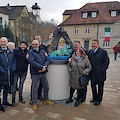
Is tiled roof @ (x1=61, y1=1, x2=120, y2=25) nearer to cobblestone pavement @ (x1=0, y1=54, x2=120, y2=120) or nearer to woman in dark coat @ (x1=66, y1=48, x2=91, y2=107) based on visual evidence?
woman in dark coat @ (x1=66, y1=48, x2=91, y2=107)

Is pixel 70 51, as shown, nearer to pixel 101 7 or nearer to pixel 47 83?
pixel 47 83

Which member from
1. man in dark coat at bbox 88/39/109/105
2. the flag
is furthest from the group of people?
the flag

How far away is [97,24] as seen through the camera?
2641 cm

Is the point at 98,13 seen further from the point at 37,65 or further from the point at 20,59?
the point at 37,65

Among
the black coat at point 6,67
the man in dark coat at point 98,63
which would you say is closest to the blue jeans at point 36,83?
the black coat at point 6,67

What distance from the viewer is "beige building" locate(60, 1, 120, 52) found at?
25.9 m

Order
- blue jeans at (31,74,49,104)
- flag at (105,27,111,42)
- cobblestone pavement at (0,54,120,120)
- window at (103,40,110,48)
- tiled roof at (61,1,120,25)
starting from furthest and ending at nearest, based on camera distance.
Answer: window at (103,40,110,48)
tiled roof at (61,1,120,25)
flag at (105,27,111,42)
blue jeans at (31,74,49,104)
cobblestone pavement at (0,54,120,120)

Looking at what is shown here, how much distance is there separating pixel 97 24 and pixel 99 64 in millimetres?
24609

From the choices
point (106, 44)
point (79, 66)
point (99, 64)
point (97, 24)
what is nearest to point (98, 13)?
point (97, 24)

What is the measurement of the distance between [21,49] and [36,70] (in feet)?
2.40

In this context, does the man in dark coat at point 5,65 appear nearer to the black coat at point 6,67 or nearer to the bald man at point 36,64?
the black coat at point 6,67

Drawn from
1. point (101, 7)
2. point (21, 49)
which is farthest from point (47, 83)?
point (101, 7)

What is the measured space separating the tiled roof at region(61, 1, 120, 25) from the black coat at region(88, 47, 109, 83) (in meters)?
24.5

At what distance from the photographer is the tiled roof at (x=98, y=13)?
86.5 ft
